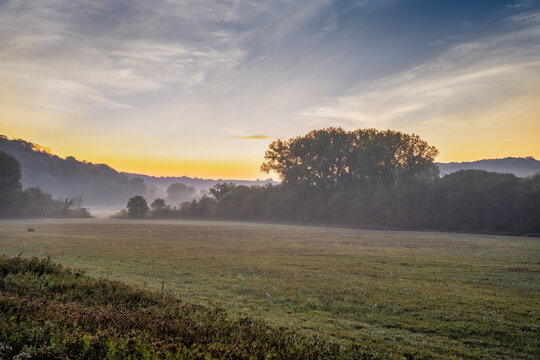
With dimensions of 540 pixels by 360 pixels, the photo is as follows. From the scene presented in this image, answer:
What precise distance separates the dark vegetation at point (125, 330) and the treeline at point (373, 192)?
73.0m

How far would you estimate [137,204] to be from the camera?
461 feet

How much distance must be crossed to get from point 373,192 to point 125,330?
9339cm

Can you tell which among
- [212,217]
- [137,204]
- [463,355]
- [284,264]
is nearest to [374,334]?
[463,355]

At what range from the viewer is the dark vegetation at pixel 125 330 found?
7.63 metres

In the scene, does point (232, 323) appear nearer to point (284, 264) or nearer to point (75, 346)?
point (75, 346)

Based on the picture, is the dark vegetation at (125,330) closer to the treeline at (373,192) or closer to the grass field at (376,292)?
the grass field at (376,292)

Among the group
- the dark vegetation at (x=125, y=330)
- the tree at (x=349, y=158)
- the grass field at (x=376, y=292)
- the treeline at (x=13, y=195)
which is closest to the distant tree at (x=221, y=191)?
the tree at (x=349, y=158)

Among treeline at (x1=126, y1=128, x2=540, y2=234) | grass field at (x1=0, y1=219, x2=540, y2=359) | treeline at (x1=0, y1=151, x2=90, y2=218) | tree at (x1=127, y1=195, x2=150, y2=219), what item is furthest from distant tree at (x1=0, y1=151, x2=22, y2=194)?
grass field at (x1=0, y1=219, x2=540, y2=359)

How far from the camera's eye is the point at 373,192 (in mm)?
A: 96625

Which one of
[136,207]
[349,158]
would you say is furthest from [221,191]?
[349,158]

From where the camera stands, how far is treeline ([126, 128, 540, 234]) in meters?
71.6

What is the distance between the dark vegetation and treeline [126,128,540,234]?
240 ft

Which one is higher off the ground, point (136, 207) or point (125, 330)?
point (125, 330)

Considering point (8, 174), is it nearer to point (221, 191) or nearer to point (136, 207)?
point (136, 207)
